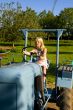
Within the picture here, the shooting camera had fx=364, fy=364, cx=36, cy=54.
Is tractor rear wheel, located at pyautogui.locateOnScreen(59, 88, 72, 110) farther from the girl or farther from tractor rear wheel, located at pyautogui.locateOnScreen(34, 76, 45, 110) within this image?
the girl

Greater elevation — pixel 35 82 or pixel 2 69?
pixel 2 69

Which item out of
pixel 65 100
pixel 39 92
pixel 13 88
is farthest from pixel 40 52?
pixel 13 88

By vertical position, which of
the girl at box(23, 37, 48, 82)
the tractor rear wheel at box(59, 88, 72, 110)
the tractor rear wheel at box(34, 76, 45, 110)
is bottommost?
the tractor rear wheel at box(59, 88, 72, 110)

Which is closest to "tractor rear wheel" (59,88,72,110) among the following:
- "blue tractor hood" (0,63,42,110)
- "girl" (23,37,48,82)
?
"girl" (23,37,48,82)

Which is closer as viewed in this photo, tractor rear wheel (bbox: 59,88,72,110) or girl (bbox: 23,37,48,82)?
tractor rear wheel (bbox: 59,88,72,110)

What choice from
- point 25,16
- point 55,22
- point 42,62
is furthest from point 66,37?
point 42,62

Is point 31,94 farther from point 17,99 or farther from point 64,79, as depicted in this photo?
point 64,79

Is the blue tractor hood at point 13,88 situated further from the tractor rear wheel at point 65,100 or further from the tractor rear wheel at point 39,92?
the tractor rear wheel at point 65,100

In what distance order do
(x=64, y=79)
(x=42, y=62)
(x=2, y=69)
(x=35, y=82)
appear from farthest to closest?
(x=42, y=62) < (x=64, y=79) < (x=35, y=82) < (x=2, y=69)

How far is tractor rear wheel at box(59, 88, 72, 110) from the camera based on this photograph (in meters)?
6.37

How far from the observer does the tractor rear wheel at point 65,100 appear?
6368 mm

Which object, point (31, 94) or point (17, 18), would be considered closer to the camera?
point (31, 94)

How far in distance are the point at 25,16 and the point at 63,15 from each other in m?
54.7

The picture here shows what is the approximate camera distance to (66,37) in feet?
322
